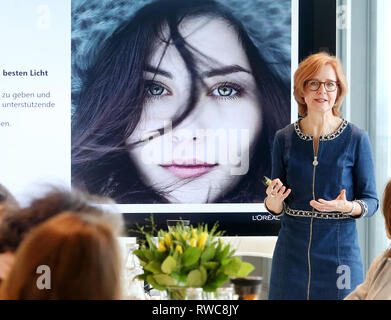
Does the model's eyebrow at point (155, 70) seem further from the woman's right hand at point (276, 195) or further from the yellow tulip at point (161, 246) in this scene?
the yellow tulip at point (161, 246)

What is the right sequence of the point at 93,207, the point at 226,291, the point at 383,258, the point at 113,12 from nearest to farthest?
1. the point at 93,207
2. the point at 226,291
3. the point at 383,258
4. the point at 113,12

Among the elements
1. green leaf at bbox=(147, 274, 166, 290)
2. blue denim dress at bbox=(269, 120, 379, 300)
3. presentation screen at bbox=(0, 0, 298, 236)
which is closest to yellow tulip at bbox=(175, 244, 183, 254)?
green leaf at bbox=(147, 274, 166, 290)

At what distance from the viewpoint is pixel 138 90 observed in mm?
3502

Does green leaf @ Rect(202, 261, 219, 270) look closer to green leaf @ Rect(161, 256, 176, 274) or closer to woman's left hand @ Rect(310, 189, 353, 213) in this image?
green leaf @ Rect(161, 256, 176, 274)

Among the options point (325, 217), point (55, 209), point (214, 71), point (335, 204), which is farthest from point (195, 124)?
point (55, 209)

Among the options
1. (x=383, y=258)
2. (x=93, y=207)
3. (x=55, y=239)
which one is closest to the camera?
(x=55, y=239)

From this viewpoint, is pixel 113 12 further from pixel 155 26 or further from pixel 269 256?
pixel 269 256

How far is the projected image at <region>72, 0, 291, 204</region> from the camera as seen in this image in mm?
3479

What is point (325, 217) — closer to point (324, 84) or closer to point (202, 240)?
point (324, 84)

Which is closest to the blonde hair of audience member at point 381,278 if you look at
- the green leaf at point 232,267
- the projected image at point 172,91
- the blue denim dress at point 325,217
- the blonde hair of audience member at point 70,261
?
the green leaf at point 232,267

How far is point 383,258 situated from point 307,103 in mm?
983

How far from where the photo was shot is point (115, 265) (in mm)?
991

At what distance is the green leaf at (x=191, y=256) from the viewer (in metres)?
1.56

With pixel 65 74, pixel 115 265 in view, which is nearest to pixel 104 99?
pixel 65 74
